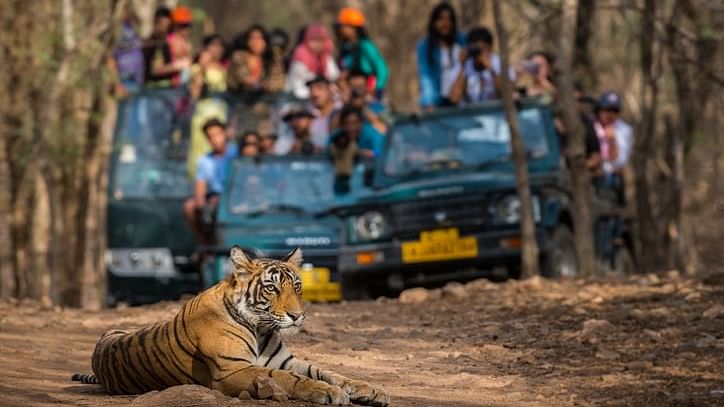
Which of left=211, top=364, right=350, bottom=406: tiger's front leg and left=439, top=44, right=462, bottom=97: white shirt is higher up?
left=439, top=44, right=462, bottom=97: white shirt

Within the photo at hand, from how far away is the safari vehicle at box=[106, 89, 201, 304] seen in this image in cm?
1941

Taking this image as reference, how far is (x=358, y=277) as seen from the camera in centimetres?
1556

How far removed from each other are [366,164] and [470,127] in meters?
1.28

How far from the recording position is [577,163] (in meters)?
14.9

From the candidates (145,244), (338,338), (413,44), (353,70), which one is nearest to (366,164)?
(353,70)

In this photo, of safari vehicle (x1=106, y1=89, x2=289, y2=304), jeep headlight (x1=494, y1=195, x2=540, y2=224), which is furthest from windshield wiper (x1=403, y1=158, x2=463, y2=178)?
safari vehicle (x1=106, y1=89, x2=289, y2=304)

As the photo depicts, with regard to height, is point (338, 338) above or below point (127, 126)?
below

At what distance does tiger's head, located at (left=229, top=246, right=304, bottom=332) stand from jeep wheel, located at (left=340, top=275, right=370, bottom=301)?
7.62 m

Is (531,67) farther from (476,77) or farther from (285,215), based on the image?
(285,215)

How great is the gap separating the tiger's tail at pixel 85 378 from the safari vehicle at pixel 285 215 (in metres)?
7.32

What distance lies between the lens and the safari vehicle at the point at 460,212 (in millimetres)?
15047

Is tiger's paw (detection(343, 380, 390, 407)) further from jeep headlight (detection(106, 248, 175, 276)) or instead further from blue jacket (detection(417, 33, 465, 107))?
jeep headlight (detection(106, 248, 175, 276))

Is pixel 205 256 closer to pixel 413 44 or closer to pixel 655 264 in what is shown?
pixel 655 264

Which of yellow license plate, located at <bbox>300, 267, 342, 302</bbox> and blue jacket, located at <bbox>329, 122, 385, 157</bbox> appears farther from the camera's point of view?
blue jacket, located at <bbox>329, 122, 385, 157</bbox>
